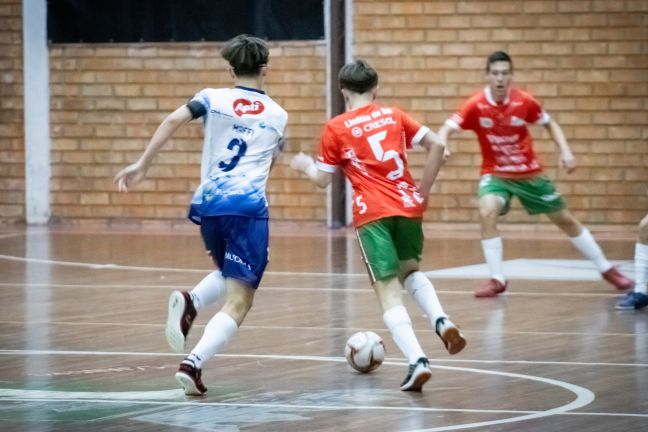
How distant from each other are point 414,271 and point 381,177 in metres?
0.64

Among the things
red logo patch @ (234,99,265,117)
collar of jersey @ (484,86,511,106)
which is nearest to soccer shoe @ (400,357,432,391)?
red logo patch @ (234,99,265,117)

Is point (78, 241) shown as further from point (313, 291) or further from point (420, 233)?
point (420, 233)

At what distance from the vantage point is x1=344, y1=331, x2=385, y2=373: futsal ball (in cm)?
947

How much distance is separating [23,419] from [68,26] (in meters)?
16.3

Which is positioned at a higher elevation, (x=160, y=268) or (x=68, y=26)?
(x=68, y=26)

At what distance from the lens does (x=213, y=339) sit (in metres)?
8.62

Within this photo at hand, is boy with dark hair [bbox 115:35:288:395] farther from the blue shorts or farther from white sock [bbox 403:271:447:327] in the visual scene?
white sock [bbox 403:271:447:327]

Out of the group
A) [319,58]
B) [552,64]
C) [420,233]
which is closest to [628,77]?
[552,64]

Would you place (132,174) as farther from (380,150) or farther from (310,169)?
(380,150)

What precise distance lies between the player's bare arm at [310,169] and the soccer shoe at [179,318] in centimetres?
104

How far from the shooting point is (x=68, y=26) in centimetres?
2353

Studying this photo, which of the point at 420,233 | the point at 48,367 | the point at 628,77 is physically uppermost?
the point at 628,77

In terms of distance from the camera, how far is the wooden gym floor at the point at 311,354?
26.3 feet

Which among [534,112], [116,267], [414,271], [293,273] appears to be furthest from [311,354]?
[116,267]
